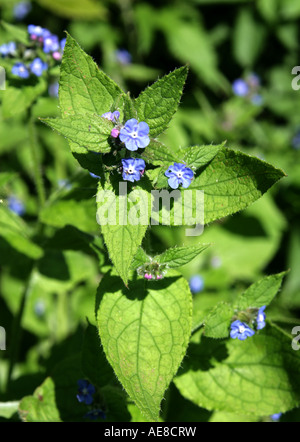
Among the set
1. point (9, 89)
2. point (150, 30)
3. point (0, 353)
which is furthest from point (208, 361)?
point (150, 30)

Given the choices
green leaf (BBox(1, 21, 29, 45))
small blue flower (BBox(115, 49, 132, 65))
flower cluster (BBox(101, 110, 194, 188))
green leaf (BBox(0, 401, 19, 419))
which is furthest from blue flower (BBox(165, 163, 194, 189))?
small blue flower (BBox(115, 49, 132, 65))

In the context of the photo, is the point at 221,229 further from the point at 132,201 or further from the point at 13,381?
the point at 132,201

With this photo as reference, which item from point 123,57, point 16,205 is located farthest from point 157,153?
point 123,57

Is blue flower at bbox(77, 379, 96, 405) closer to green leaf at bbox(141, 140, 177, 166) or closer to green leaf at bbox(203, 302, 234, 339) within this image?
green leaf at bbox(203, 302, 234, 339)

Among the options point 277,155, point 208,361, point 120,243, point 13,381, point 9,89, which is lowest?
point 13,381

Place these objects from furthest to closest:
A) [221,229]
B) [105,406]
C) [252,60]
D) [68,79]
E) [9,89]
A: [252,60] < [221,229] < [9,89] < [105,406] < [68,79]

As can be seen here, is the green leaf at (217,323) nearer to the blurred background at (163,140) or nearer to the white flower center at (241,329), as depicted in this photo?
the white flower center at (241,329)

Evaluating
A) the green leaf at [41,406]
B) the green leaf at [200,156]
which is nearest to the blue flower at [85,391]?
the green leaf at [41,406]
